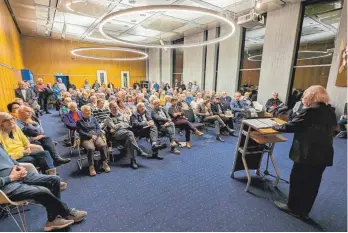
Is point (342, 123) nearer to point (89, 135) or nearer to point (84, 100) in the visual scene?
point (89, 135)

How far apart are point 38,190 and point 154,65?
13694mm

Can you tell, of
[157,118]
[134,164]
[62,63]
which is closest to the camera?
[134,164]

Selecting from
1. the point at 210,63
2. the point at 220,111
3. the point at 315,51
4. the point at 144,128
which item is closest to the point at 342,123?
the point at 315,51

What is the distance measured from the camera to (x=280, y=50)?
6.50 m

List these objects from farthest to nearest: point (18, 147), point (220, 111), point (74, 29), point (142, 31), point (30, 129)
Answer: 1. point (142, 31)
2. point (74, 29)
3. point (220, 111)
4. point (30, 129)
5. point (18, 147)

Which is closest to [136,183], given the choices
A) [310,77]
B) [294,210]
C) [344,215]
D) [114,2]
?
[294,210]

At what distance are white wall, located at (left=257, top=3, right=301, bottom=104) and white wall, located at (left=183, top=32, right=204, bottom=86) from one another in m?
3.72

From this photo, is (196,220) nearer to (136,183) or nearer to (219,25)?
(136,183)

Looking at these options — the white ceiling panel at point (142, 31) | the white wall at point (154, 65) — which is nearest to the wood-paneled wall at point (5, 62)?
the white ceiling panel at point (142, 31)

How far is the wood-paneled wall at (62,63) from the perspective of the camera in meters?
11.4

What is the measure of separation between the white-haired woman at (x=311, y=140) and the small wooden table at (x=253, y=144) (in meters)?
0.29

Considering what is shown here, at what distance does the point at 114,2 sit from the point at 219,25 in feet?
16.5

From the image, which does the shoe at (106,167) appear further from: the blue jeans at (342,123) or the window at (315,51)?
the window at (315,51)

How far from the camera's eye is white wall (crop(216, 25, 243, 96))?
26.5ft
